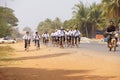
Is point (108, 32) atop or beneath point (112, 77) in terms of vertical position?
atop

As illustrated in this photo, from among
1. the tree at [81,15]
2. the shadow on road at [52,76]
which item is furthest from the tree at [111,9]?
the shadow on road at [52,76]

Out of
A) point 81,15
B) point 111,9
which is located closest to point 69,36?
point 111,9

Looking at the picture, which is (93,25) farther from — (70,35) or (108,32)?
(108,32)

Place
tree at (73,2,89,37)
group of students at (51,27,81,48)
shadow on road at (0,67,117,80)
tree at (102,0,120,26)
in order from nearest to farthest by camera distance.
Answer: shadow on road at (0,67,117,80) < group of students at (51,27,81,48) < tree at (102,0,120,26) < tree at (73,2,89,37)

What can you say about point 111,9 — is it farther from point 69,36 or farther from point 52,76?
point 52,76

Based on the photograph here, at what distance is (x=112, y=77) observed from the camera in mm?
11484

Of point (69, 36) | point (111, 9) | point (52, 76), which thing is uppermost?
point (111, 9)

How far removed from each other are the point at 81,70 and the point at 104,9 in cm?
4245

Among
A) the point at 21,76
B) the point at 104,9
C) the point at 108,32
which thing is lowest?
the point at 21,76

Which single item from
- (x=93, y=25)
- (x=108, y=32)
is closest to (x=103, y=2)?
(x=93, y=25)

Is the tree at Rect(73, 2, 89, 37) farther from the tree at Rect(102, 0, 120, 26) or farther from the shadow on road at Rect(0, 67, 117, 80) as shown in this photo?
the shadow on road at Rect(0, 67, 117, 80)

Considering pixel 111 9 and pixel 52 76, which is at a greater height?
pixel 111 9

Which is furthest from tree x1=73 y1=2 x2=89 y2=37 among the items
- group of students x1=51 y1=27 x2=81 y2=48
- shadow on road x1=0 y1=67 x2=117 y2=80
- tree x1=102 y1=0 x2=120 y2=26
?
shadow on road x1=0 y1=67 x2=117 y2=80

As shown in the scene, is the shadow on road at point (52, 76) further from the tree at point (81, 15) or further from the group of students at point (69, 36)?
the tree at point (81, 15)
